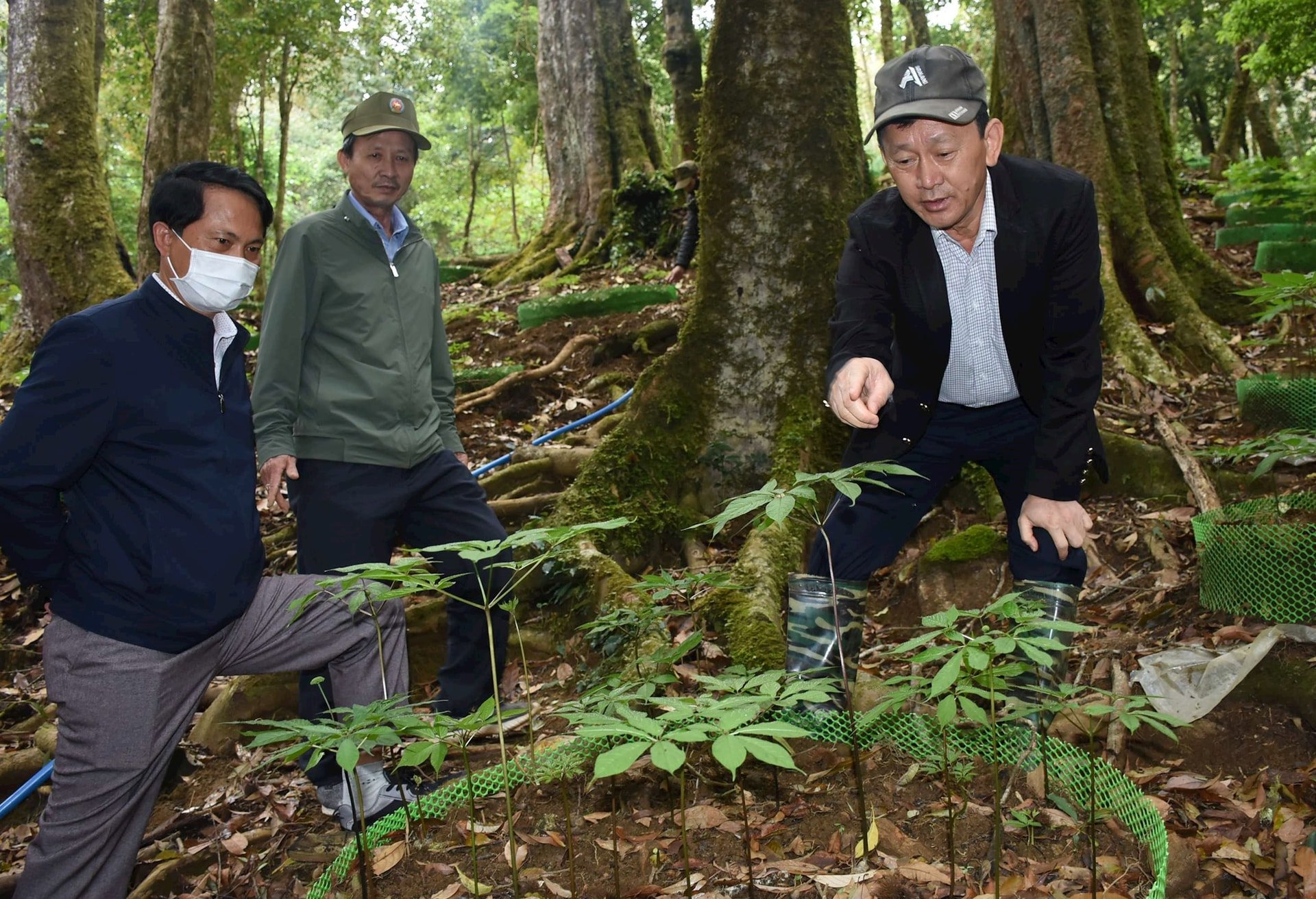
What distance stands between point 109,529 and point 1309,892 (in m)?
3.16

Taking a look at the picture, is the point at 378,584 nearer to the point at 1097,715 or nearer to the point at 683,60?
the point at 1097,715

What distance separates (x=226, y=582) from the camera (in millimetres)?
2670

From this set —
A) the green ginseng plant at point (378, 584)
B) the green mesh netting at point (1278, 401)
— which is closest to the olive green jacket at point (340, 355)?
the green ginseng plant at point (378, 584)

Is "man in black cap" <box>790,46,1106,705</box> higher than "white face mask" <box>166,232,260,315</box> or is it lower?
lower

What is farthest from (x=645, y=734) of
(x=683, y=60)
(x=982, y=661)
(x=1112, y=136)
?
(x=683, y=60)

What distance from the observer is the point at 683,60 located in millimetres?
12922

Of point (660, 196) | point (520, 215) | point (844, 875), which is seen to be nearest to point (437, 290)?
point (844, 875)

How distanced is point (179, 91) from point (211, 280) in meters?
7.21

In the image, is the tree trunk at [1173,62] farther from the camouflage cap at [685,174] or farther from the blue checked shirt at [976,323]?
the blue checked shirt at [976,323]

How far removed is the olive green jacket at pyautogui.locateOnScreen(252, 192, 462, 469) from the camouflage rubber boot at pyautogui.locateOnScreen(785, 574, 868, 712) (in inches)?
61.0

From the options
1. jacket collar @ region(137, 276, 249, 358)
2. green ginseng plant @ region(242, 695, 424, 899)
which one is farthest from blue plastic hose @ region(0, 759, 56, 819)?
green ginseng plant @ region(242, 695, 424, 899)

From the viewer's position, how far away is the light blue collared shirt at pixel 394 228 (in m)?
3.59

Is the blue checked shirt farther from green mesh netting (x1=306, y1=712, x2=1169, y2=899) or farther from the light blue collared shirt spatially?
the light blue collared shirt

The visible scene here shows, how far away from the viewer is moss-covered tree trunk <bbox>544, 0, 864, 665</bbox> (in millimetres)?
4668
